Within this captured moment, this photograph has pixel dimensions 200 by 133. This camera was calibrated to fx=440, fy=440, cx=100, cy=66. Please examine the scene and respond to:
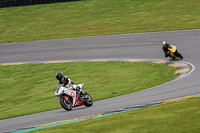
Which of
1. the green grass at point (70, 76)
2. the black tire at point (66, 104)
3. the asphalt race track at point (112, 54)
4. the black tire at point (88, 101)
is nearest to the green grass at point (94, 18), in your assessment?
the asphalt race track at point (112, 54)

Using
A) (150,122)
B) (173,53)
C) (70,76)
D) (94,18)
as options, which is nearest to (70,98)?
(150,122)

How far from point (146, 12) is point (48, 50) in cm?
1479

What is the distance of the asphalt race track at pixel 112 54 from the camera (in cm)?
1502

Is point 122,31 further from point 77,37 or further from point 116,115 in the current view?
point 116,115

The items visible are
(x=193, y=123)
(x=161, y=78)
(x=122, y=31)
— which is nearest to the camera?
(x=193, y=123)

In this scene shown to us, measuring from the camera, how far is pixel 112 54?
28938mm

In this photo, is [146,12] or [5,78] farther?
[146,12]

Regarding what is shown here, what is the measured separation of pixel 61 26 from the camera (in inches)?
1732

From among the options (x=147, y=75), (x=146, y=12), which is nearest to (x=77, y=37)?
(x=146, y=12)

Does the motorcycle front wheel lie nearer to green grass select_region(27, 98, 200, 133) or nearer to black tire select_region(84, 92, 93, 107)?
black tire select_region(84, 92, 93, 107)

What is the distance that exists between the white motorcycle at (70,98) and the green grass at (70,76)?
1679mm

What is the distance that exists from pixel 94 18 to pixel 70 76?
21.8 metres

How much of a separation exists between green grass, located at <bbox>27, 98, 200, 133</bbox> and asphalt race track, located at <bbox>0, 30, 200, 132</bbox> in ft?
6.42

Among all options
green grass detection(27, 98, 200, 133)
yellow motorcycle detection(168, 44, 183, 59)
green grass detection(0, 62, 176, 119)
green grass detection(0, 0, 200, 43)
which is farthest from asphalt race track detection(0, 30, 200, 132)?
green grass detection(0, 0, 200, 43)
